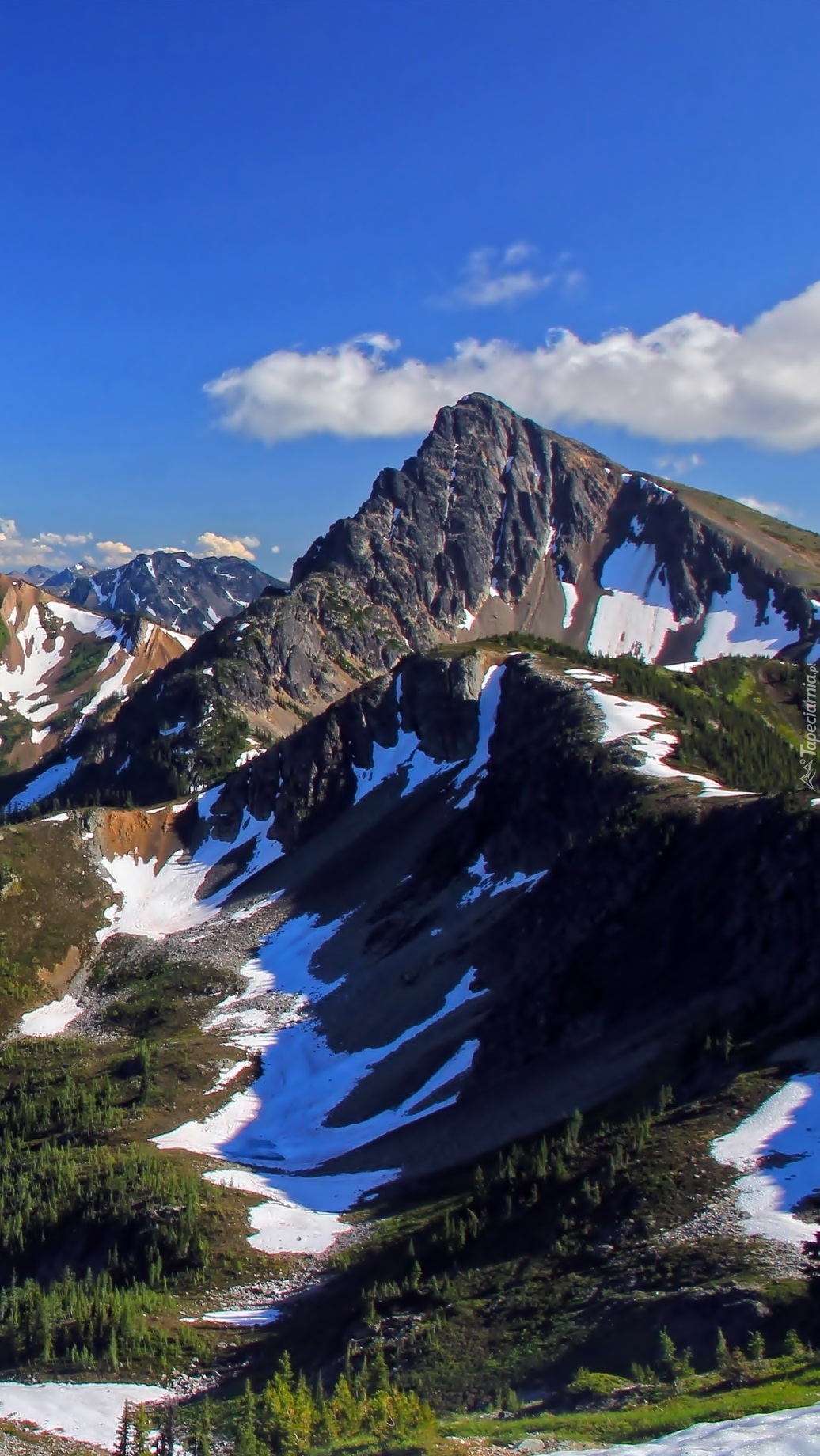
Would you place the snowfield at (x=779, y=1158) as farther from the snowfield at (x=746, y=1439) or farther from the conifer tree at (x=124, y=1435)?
the conifer tree at (x=124, y=1435)

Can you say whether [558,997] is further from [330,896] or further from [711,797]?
[330,896]

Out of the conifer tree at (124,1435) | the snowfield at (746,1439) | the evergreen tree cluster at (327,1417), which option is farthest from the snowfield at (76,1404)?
the snowfield at (746,1439)

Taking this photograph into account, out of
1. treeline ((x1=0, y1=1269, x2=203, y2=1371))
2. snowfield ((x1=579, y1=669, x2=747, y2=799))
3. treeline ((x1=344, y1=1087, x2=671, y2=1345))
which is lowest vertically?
treeline ((x1=0, y1=1269, x2=203, y2=1371))

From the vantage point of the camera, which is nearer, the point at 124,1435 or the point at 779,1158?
the point at 124,1435

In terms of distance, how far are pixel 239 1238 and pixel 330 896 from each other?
59341mm

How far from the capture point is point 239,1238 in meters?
64.5

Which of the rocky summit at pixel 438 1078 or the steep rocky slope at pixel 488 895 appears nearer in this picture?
the rocky summit at pixel 438 1078

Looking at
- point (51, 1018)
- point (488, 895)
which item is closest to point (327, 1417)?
point (488, 895)

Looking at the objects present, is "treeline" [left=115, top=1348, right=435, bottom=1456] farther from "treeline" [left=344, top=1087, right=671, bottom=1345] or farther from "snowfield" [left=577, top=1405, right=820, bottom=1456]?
"snowfield" [left=577, top=1405, right=820, bottom=1456]

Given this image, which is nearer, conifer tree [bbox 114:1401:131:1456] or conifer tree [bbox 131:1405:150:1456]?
conifer tree [bbox 114:1401:131:1456]

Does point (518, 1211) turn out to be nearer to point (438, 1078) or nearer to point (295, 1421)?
point (295, 1421)

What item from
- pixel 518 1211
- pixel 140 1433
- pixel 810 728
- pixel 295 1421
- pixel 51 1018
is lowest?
pixel 140 1433

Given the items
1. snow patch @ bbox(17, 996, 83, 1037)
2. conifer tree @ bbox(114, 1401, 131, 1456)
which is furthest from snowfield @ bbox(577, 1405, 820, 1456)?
snow patch @ bbox(17, 996, 83, 1037)

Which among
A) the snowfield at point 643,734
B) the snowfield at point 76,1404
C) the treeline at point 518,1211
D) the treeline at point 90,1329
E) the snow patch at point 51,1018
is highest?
the snowfield at point 643,734
